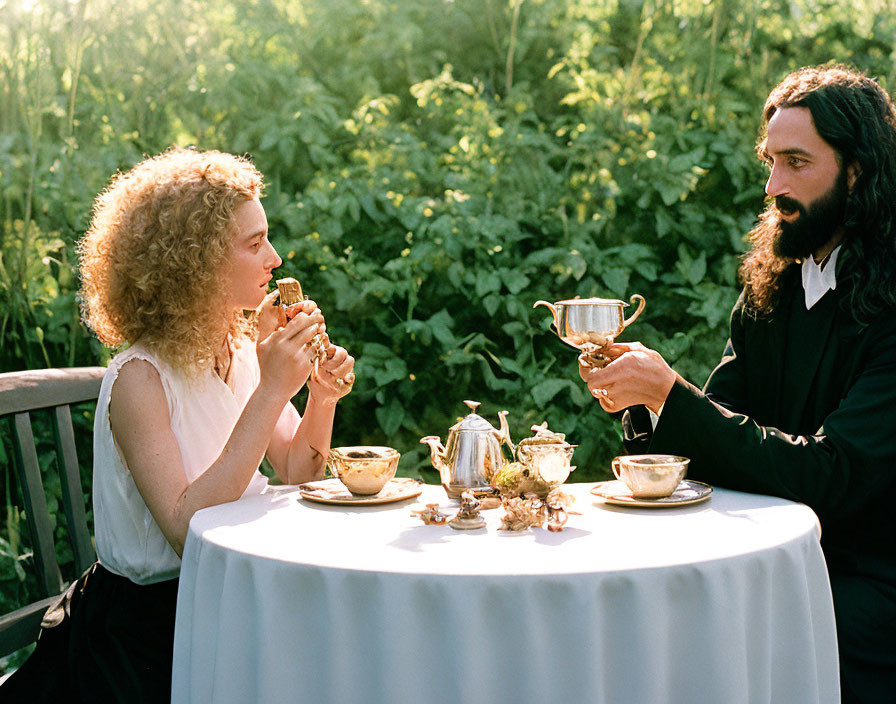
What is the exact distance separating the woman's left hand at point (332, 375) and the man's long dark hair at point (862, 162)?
130cm

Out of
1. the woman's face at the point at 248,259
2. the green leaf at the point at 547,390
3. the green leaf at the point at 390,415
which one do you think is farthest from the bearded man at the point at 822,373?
the green leaf at the point at 390,415

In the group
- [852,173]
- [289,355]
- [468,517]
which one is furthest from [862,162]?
[289,355]

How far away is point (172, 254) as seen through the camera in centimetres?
228

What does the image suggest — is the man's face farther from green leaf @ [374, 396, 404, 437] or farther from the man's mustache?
green leaf @ [374, 396, 404, 437]

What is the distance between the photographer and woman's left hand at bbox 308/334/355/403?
7.70 ft

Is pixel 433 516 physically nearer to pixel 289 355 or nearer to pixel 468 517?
pixel 468 517

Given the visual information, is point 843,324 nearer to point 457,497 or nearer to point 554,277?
point 457,497

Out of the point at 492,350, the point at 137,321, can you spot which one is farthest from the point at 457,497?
the point at 492,350

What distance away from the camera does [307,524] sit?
1.91 m

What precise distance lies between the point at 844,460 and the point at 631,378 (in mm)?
528

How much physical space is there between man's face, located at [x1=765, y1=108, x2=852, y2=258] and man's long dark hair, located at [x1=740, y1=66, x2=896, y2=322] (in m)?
0.03

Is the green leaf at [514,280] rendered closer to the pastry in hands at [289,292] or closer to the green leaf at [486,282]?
the green leaf at [486,282]

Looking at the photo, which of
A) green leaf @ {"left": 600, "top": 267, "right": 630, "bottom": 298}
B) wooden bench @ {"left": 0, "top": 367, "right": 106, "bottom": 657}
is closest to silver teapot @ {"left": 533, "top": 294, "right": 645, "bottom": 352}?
wooden bench @ {"left": 0, "top": 367, "right": 106, "bottom": 657}

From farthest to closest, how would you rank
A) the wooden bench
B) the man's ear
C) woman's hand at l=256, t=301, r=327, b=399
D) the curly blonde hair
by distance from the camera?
1. the wooden bench
2. the man's ear
3. the curly blonde hair
4. woman's hand at l=256, t=301, r=327, b=399
